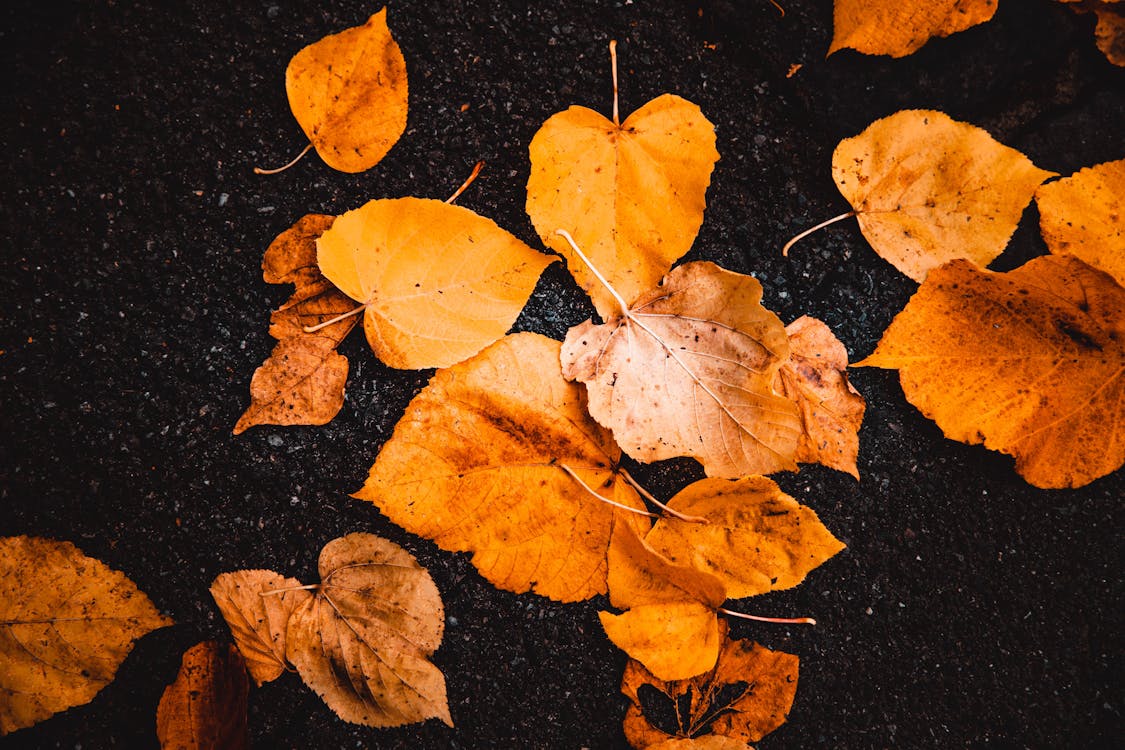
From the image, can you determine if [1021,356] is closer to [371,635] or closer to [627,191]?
[627,191]

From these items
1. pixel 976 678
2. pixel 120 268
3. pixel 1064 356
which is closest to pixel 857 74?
pixel 1064 356

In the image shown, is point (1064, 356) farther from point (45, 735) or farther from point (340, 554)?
point (45, 735)

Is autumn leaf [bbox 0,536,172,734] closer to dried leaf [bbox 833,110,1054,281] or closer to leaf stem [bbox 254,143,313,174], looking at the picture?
leaf stem [bbox 254,143,313,174]

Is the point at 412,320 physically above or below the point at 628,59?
below

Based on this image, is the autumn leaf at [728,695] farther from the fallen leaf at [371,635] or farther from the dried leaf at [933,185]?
the dried leaf at [933,185]

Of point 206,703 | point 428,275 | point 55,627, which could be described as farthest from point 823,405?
point 55,627
